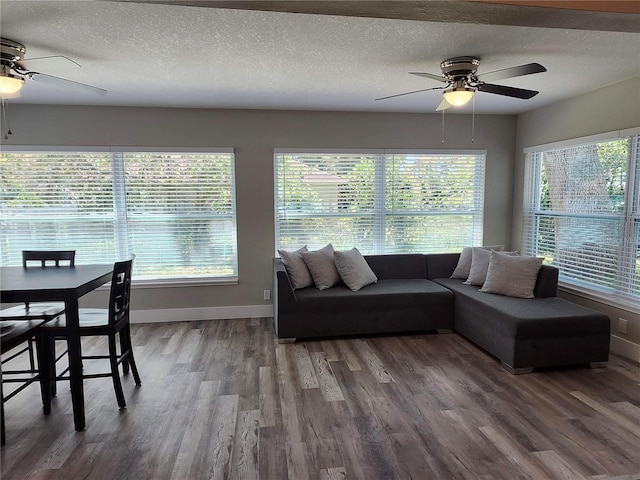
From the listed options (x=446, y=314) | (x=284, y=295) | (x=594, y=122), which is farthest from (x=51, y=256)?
(x=594, y=122)

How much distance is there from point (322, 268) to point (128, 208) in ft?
7.61

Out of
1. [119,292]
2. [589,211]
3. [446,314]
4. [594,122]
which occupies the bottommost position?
[446,314]

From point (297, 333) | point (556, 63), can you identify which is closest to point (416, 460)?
point (297, 333)

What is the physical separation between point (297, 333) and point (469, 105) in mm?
3119

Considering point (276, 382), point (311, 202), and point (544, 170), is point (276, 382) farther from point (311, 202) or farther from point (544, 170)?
point (544, 170)

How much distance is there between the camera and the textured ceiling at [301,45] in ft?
5.33

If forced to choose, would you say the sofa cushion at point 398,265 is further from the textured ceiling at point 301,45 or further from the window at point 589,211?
the textured ceiling at point 301,45

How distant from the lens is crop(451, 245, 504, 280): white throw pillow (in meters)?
4.54

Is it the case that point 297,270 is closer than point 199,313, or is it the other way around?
point 297,270

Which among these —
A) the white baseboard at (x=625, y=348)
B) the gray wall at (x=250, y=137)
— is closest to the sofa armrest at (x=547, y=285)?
the white baseboard at (x=625, y=348)

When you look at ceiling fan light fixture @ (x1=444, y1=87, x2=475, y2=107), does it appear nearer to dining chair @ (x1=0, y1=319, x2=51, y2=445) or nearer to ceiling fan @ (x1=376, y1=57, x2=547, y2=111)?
ceiling fan @ (x1=376, y1=57, x2=547, y2=111)

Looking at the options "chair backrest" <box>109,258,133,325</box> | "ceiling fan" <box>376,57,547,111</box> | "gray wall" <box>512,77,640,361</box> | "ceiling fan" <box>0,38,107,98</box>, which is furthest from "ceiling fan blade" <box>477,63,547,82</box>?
"ceiling fan" <box>0,38,107,98</box>

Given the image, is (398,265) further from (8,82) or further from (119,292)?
(8,82)

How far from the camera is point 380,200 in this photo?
4797 mm
